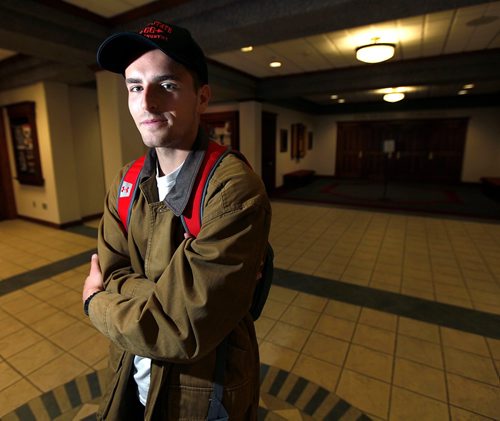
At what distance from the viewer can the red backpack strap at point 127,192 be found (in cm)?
92

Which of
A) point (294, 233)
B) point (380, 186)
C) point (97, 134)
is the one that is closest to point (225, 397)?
point (294, 233)

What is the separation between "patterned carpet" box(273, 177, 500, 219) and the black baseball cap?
7140 millimetres

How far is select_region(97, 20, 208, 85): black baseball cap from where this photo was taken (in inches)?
29.0

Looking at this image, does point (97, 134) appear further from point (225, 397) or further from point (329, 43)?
point (225, 397)

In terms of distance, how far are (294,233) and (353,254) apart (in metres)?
1.21

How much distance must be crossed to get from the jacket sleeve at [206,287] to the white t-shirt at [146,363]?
0.59 feet

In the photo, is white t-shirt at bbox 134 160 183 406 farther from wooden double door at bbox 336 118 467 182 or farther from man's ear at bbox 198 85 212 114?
wooden double door at bbox 336 118 467 182

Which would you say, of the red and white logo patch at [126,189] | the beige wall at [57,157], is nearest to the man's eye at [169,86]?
the red and white logo patch at [126,189]

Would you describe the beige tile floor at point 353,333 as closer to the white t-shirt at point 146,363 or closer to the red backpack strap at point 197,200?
the white t-shirt at point 146,363

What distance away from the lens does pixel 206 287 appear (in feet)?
2.18

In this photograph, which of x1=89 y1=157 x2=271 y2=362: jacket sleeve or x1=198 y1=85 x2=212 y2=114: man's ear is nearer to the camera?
x1=89 y1=157 x2=271 y2=362: jacket sleeve

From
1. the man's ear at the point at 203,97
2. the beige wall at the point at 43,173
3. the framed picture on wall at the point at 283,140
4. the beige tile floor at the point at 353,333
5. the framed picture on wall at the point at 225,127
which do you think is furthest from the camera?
the framed picture on wall at the point at 283,140

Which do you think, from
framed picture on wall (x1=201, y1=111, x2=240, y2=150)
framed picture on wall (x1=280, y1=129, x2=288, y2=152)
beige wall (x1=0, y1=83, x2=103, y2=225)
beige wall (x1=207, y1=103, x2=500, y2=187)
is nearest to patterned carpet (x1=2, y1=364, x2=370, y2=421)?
beige wall (x1=0, y1=83, x2=103, y2=225)

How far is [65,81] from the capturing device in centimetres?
527
